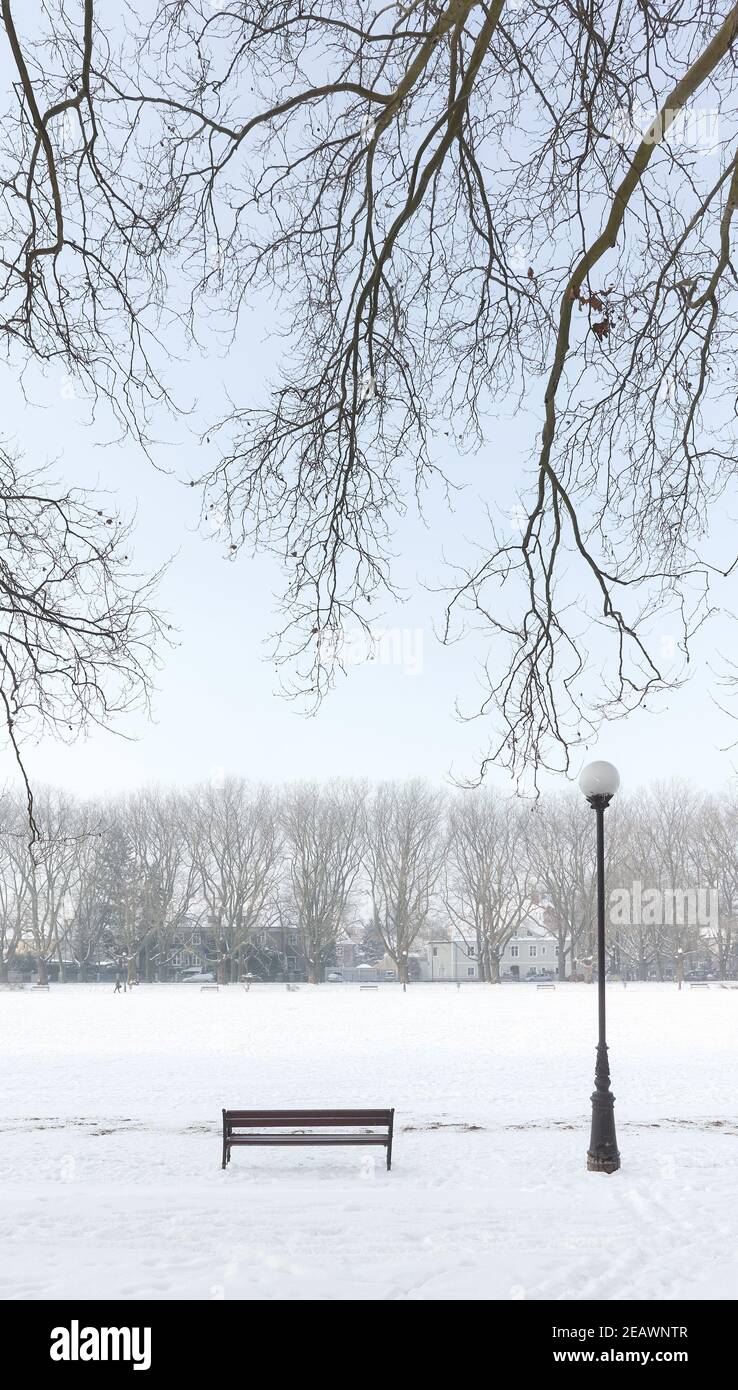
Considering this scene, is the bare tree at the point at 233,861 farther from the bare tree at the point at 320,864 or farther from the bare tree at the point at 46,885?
the bare tree at the point at 46,885

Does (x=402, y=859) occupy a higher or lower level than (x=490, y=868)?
higher

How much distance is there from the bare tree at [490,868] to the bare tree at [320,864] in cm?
694

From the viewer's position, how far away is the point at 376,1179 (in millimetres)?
11422

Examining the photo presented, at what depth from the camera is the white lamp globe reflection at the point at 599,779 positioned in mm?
12609

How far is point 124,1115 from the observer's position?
15945 millimetres

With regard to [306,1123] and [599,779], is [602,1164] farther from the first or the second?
[599,779]

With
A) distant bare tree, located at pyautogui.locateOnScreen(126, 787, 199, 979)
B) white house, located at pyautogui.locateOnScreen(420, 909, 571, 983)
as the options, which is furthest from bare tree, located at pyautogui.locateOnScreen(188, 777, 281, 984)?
white house, located at pyautogui.locateOnScreen(420, 909, 571, 983)

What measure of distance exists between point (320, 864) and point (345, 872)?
71.8 inches

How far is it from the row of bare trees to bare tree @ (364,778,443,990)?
0.12 meters

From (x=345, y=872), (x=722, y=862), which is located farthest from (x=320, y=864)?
(x=722, y=862)

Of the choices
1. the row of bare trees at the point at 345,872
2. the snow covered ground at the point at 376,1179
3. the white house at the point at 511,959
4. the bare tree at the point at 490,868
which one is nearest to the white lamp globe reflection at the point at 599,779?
the snow covered ground at the point at 376,1179

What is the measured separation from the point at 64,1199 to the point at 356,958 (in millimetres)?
95437
